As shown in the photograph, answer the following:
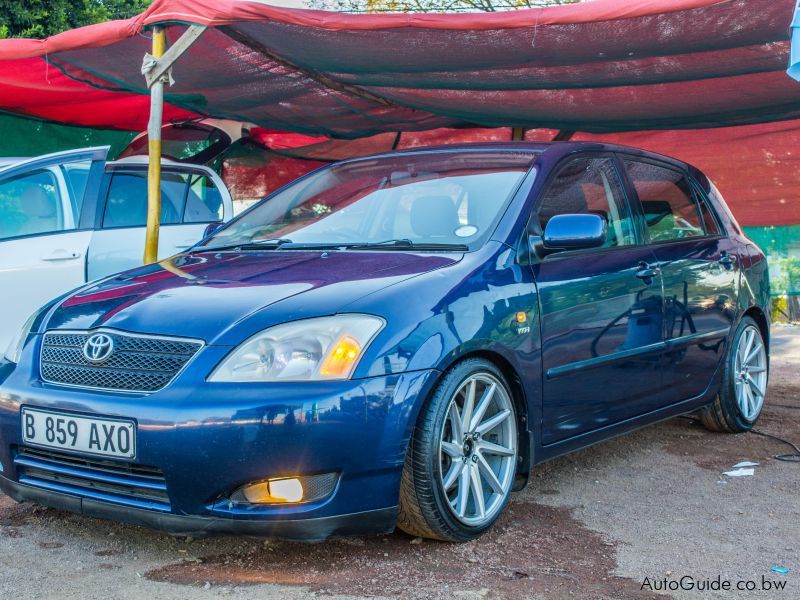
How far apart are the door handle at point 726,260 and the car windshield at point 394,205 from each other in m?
1.61

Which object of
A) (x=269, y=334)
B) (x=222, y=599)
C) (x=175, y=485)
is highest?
(x=269, y=334)

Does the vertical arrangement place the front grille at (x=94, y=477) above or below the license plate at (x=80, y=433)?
below

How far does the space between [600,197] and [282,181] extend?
713 cm

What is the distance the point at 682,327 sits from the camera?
15.5 feet

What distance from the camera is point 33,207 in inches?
249

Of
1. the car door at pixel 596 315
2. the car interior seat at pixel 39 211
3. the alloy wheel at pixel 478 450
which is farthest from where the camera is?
the car interior seat at pixel 39 211

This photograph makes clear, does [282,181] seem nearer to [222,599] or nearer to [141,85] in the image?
[141,85]

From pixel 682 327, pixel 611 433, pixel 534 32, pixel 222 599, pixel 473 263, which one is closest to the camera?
pixel 222 599

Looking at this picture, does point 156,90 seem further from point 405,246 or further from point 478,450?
point 478,450

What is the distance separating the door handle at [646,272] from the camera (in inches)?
173

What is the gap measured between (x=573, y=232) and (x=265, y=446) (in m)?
1.64

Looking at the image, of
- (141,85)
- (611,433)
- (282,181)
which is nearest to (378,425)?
(611,433)

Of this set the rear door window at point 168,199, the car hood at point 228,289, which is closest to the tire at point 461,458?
the car hood at point 228,289

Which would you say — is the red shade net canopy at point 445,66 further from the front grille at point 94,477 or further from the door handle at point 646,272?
the front grille at point 94,477
